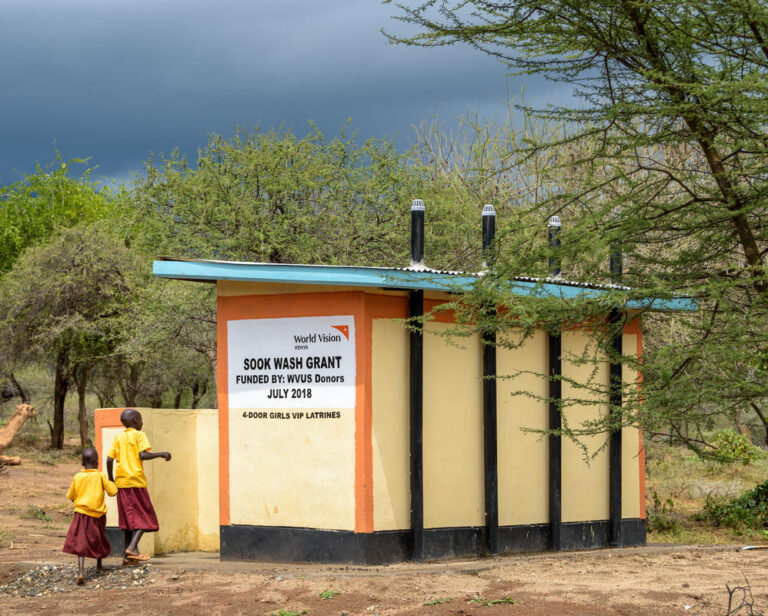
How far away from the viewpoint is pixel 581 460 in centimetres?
1155

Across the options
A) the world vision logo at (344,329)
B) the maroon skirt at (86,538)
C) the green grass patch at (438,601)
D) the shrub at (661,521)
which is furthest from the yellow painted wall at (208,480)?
the shrub at (661,521)

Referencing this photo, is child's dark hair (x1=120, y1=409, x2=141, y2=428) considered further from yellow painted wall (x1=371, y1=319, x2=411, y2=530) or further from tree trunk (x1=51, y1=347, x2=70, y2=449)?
tree trunk (x1=51, y1=347, x2=70, y2=449)

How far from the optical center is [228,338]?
10547 millimetres

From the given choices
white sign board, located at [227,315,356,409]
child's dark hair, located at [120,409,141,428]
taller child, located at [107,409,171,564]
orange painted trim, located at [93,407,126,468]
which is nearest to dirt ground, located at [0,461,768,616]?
taller child, located at [107,409,171,564]

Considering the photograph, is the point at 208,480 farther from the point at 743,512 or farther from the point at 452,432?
the point at 743,512

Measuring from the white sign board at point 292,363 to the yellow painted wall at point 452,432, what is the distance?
904 millimetres

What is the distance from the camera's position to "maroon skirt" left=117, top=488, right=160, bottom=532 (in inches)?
380

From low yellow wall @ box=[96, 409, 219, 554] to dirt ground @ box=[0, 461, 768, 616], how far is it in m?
0.38

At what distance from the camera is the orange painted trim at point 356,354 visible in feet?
32.0

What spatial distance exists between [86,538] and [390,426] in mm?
3051

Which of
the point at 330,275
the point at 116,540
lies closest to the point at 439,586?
the point at 330,275

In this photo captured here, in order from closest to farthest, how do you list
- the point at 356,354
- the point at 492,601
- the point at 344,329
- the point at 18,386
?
the point at 492,601, the point at 356,354, the point at 344,329, the point at 18,386

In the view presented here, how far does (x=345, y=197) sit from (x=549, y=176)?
5360 mm

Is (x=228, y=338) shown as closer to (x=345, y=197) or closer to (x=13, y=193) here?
(x=345, y=197)
